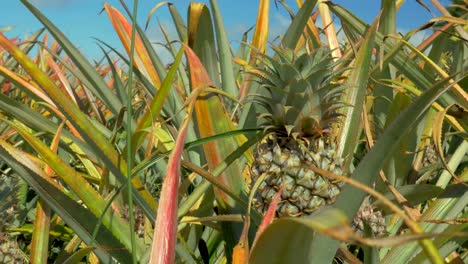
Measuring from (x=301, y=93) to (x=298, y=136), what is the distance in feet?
0.23

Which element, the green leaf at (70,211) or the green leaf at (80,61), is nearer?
the green leaf at (70,211)

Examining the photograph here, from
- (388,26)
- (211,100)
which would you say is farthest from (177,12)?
(211,100)

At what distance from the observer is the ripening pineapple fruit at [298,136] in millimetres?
970

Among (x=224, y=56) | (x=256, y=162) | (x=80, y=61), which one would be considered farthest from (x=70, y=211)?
(x=224, y=56)

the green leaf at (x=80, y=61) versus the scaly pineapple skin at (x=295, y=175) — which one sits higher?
the green leaf at (x=80, y=61)

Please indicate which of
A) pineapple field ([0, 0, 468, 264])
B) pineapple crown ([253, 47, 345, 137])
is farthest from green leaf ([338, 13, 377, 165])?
pineapple crown ([253, 47, 345, 137])

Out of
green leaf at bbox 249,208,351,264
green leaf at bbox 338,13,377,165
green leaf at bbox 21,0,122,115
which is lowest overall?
green leaf at bbox 249,208,351,264

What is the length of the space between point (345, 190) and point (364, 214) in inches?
18.2

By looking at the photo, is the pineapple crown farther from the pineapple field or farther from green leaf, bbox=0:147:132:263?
green leaf, bbox=0:147:132:263

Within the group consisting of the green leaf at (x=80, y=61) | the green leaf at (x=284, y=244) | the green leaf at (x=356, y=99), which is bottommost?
the green leaf at (x=284, y=244)

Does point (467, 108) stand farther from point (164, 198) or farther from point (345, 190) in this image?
point (164, 198)

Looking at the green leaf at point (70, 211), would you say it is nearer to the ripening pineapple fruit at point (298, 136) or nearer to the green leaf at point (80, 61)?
the ripening pineapple fruit at point (298, 136)

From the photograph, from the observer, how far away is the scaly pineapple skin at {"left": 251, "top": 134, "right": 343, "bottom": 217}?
0.97 meters

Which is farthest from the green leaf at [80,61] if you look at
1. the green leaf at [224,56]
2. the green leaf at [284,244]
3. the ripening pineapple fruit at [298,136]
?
the green leaf at [284,244]
